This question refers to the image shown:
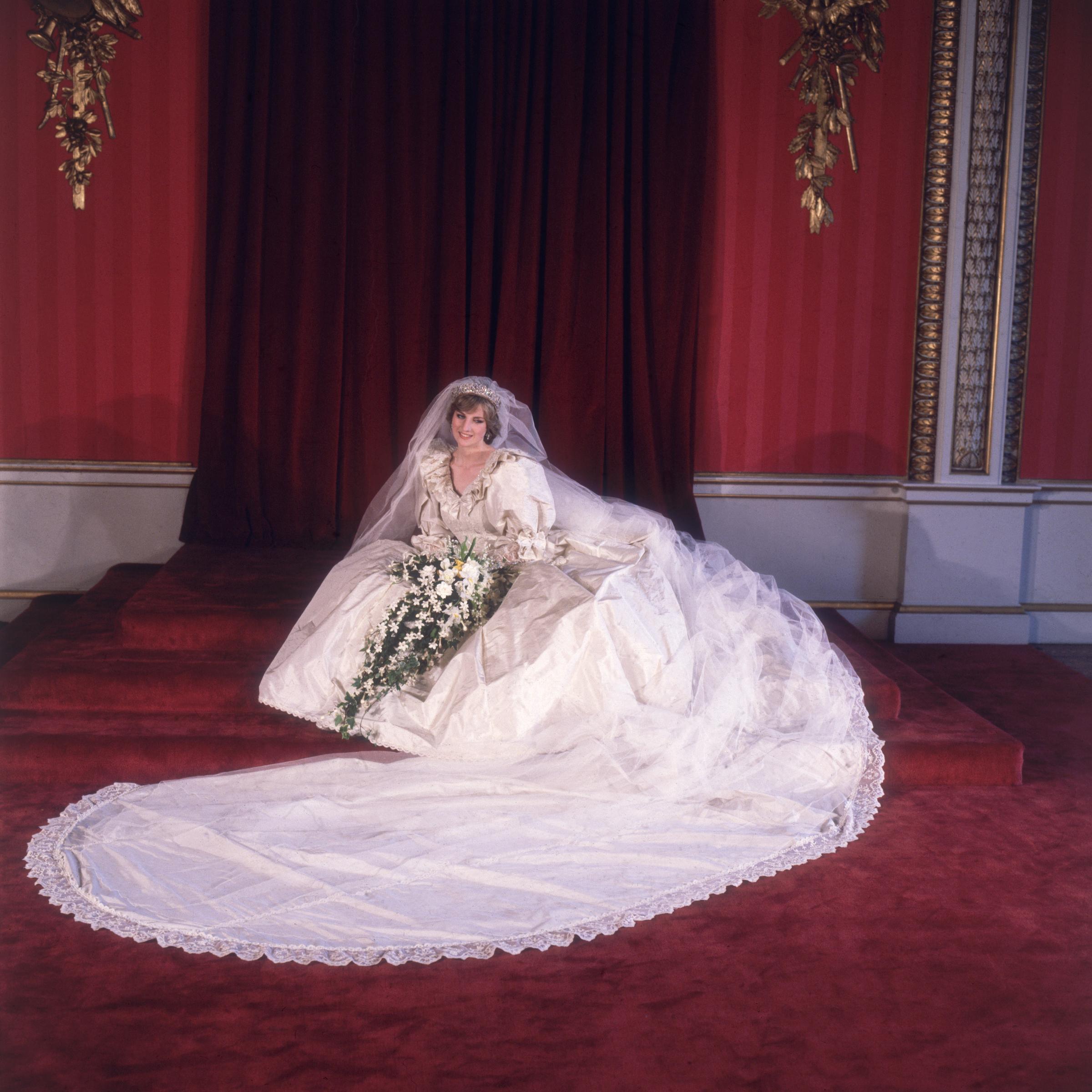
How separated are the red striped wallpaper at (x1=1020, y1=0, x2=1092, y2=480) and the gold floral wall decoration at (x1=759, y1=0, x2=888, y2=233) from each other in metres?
0.96

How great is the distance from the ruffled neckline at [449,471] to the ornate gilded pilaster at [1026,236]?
2761 mm

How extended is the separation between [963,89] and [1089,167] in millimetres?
780

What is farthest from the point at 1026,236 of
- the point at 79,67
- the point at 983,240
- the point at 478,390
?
the point at 79,67

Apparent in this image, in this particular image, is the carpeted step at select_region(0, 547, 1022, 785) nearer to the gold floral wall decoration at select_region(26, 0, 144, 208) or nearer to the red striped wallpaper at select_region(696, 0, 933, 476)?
the red striped wallpaper at select_region(696, 0, 933, 476)

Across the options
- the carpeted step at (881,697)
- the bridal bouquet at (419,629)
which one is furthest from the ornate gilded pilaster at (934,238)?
the bridal bouquet at (419,629)

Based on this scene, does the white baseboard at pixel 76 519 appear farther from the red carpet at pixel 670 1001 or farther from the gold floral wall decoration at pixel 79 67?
the red carpet at pixel 670 1001

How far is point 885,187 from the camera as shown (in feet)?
17.9

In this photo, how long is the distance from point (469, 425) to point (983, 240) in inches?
113

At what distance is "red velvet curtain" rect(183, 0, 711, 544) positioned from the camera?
5129 millimetres

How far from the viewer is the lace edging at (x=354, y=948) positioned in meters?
2.56

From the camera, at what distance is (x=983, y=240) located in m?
5.37

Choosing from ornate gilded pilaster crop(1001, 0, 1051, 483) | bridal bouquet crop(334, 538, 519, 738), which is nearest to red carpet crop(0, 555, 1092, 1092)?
Answer: bridal bouquet crop(334, 538, 519, 738)

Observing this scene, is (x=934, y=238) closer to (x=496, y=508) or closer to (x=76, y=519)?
(x=496, y=508)

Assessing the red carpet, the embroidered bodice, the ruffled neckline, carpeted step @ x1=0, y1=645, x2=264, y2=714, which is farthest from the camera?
the ruffled neckline
